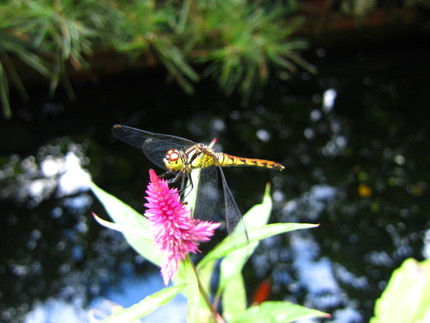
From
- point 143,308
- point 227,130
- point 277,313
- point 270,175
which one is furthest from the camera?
point 227,130

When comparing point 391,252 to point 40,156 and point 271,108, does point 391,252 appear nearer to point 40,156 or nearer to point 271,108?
point 271,108

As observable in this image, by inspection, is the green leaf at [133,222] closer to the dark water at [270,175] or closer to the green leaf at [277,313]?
the green leaf at [277,313]

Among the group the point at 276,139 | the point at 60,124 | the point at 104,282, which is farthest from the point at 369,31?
the point at 104,282

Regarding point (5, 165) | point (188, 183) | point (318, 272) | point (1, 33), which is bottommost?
point (5, 165)

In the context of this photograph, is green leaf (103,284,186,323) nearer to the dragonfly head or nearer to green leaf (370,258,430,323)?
the dragonfly head

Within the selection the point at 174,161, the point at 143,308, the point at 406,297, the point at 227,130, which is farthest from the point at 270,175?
the point at 143,308

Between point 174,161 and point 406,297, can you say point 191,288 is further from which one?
point 406,297
